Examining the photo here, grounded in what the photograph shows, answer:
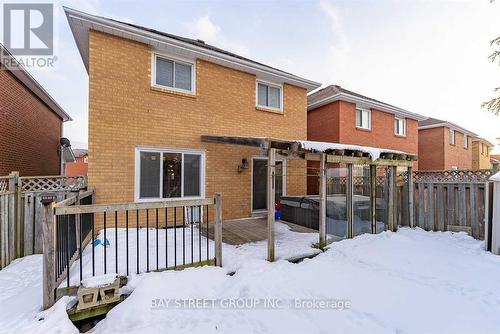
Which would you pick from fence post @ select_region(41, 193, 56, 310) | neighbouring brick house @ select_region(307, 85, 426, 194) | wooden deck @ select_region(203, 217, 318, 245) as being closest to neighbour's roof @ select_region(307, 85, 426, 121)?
neighbouring brick house @ select_region(307, 85, 426, 194)

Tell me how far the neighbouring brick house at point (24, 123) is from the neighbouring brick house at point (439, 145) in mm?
26195

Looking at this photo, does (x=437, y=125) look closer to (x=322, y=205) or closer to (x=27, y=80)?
(x=322, y=205)

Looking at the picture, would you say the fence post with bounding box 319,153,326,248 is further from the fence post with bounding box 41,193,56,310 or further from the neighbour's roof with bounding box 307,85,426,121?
the neighbour's roof with bounding box 307,85,426,121

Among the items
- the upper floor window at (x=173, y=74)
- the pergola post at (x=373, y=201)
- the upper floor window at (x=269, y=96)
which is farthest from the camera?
the upper floor window at (x=269, y=96)

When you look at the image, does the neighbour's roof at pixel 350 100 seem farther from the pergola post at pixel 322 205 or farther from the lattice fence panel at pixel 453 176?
the pergola post at pixel 322 205

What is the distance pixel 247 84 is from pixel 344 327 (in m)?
8.60

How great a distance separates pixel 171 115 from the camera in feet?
25.9

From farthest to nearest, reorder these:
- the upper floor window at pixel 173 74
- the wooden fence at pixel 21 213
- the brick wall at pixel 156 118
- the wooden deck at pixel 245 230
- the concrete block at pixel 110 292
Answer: the upper floor window at pixel 173 74
the brick wall at pixel 156 118
the wooden deck at pixel 245 230
the wooden fence at pixel 21 213
the concrete block at pixel 110 292

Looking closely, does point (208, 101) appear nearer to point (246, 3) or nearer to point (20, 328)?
point (246, 3)

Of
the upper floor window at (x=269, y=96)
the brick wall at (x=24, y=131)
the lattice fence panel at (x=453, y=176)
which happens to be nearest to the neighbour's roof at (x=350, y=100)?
the upper floor window at (x=269, y=96)

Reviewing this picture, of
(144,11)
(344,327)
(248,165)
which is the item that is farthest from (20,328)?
(144,11)

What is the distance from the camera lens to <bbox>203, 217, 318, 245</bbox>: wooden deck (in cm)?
651

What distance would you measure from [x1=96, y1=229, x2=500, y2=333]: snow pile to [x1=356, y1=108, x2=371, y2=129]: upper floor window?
32.9 feet

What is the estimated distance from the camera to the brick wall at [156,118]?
6.86 metres
